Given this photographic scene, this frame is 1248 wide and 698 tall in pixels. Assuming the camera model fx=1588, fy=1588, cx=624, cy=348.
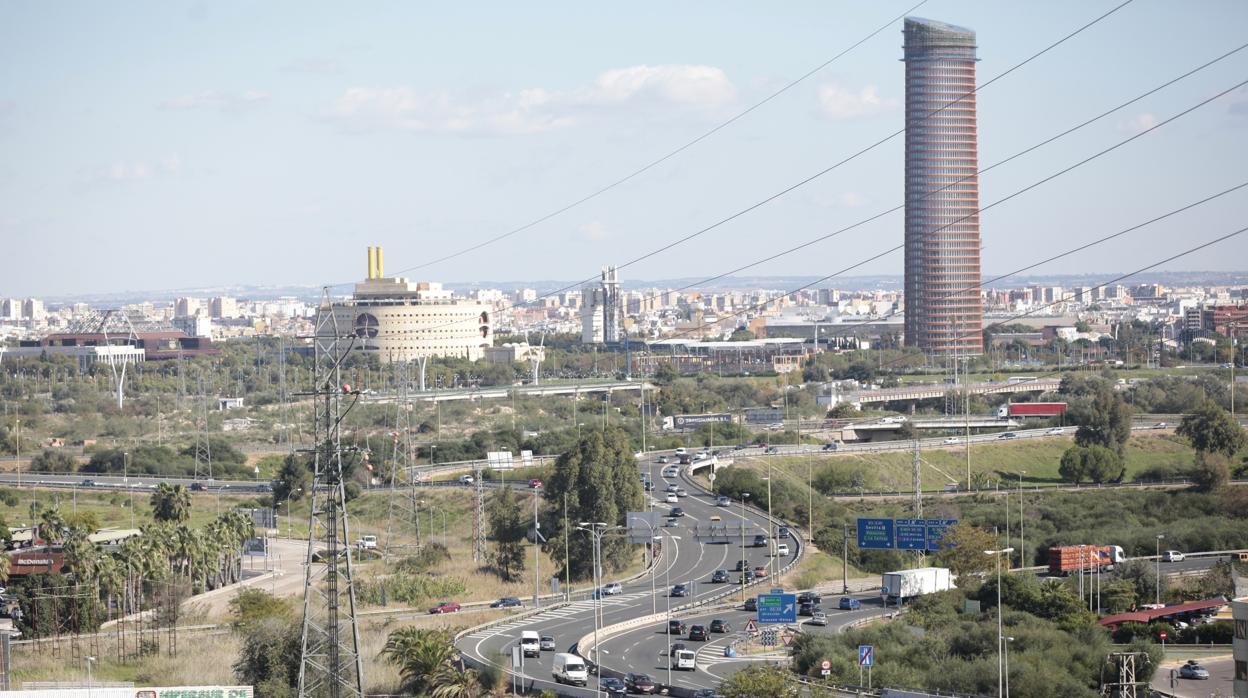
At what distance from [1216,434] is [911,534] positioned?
38534mm

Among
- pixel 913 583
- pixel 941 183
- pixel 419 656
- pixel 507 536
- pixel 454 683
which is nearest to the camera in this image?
pixel 454 683

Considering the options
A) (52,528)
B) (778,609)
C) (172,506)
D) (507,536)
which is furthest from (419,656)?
(172,506)

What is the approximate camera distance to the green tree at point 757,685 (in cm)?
3400

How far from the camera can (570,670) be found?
3838 cm

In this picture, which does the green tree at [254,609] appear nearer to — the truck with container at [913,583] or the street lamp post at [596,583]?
the street lamp post at [596,583]

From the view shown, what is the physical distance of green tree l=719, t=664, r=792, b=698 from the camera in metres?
34.0

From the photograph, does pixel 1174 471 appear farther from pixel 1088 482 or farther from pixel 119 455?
pixel 119 455

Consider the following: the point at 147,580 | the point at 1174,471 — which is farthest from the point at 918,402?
the point at 147,580

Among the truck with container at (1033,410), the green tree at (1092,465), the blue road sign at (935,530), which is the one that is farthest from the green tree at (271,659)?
the truck with container at (1033,410)

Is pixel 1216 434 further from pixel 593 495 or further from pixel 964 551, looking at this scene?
pixel 593 495

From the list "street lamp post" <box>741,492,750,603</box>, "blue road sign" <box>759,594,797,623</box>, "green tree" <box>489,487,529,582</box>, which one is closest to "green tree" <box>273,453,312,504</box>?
"green tree" <box>489,487,529,582</box>

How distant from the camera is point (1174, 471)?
8575cm

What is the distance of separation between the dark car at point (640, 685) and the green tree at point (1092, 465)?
53612 millimetres

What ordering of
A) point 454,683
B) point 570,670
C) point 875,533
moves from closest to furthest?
1. point 454,683
2. point 570,670
3. point 875,533
